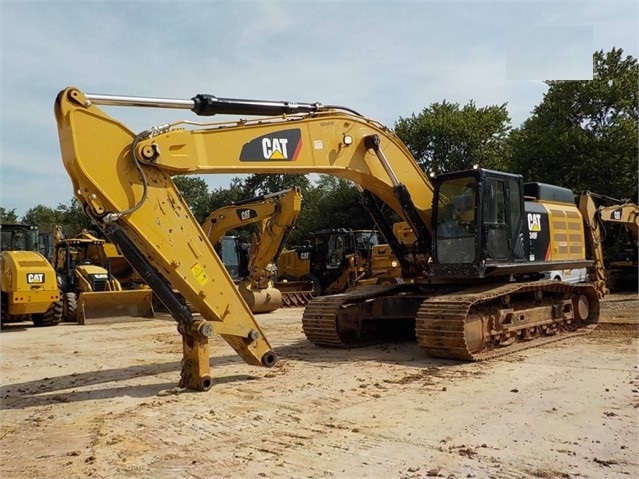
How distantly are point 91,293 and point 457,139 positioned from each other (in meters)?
26.8

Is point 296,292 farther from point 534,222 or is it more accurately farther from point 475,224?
point 475,224

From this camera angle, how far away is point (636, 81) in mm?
28438

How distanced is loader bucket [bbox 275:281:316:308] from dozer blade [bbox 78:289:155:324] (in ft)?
15.2

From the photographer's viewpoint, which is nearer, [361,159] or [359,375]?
[359,375]

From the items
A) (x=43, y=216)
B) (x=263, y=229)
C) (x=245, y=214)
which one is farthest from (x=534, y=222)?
(x=43, y=216)

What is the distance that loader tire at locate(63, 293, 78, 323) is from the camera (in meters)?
15.2

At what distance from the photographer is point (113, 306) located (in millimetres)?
15062

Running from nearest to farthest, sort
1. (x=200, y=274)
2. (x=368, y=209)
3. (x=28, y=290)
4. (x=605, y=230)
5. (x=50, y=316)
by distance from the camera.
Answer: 1. (x=200, y=274)
2. (x=368, y=209)
3. (x=28, y=290)
4. (x=50, y=316)
5. (x=605, y=230)

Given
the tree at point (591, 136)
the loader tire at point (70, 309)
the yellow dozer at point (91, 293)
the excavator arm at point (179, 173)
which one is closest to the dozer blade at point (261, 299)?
the yellow dozer at point (91, 293)

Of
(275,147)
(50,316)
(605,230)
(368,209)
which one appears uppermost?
(275,147)

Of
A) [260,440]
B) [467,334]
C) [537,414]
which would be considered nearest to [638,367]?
[467,334]

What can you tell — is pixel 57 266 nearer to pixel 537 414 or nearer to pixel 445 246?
pixel 445 246

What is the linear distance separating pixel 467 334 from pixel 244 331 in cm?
288

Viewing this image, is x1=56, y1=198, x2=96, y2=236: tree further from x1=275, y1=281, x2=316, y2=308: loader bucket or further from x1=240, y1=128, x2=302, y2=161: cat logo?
x1=240, y1=128, x2=302, y2=161: cat logo
